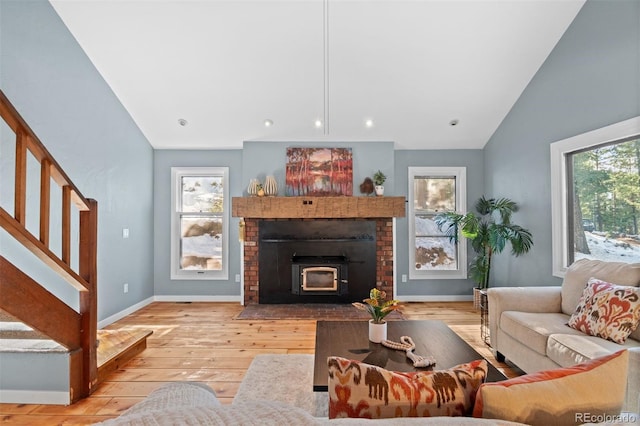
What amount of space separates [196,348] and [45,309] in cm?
149

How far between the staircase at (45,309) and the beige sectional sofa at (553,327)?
10.5 feet

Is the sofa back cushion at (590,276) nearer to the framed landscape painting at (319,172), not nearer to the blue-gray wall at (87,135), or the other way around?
the framed landscape painting at (319,172)

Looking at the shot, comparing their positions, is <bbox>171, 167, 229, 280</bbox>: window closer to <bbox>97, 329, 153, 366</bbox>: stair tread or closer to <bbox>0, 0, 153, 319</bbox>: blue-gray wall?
<bbox>0, 0, 153, 319</bbox>: blue-gray wall

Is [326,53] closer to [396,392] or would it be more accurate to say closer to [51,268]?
[51,268]

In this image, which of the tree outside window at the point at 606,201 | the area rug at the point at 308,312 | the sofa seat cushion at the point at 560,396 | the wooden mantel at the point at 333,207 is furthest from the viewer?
the wooden mantel at the point at 333,207

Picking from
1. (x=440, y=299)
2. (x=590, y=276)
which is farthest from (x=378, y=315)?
(x=440, y=299)

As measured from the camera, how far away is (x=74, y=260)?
11.7ft

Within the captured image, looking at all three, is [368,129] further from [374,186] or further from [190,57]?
[190,57]

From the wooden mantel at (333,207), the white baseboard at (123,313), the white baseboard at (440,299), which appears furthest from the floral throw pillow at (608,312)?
the white baseboard at (123,313)

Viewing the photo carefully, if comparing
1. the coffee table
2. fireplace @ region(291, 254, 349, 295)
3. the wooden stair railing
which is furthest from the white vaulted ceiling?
the coffee table

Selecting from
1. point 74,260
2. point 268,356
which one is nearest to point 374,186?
point 268,356

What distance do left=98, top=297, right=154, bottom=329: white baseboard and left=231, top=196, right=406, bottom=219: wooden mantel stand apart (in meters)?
1.98

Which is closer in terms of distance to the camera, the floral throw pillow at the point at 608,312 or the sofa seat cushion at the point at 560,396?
the sofa seat cushion at the point at 560,396

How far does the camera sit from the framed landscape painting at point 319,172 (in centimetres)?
500
